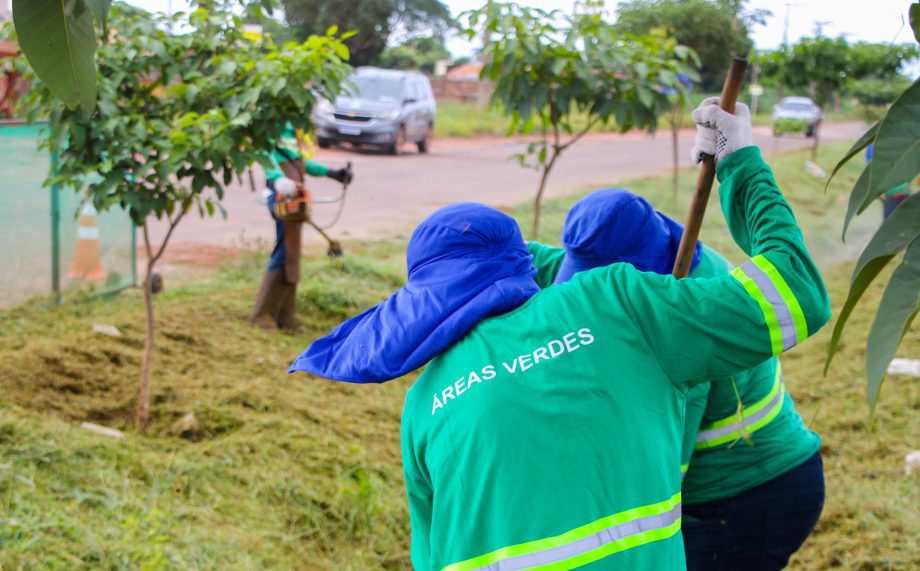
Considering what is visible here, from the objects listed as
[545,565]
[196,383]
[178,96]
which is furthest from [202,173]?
[545,565]

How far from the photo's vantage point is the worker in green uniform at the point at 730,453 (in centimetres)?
254

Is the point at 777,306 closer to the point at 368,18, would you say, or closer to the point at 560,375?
the point at 560,375

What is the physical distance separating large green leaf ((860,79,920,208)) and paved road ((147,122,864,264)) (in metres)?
6.46

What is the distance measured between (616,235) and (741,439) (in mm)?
653

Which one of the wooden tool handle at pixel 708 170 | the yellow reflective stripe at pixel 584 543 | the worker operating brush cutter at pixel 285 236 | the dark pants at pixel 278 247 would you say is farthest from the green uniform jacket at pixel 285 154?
the yellow reflective stripe at pixel 584 543

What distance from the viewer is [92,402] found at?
16.1ft

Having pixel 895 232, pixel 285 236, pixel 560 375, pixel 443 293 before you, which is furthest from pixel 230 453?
pixel 895 232

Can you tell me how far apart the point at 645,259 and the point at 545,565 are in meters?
1.15

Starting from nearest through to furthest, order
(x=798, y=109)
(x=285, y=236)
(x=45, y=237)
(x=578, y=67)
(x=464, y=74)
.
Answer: (x=578, y=67) < (x=285, y=236) < (x=45, y=237) < (x=798, y=109) < (x=464, y=74)

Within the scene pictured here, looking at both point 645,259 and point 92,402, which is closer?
→ point 645,259

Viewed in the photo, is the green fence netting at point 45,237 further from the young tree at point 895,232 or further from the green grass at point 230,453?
the young tree at point 895,232

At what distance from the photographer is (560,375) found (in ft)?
5.69

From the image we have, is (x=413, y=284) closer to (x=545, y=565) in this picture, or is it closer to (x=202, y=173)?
(x=545, y=565)

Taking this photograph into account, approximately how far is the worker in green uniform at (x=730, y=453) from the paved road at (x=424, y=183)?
16.3 ft
